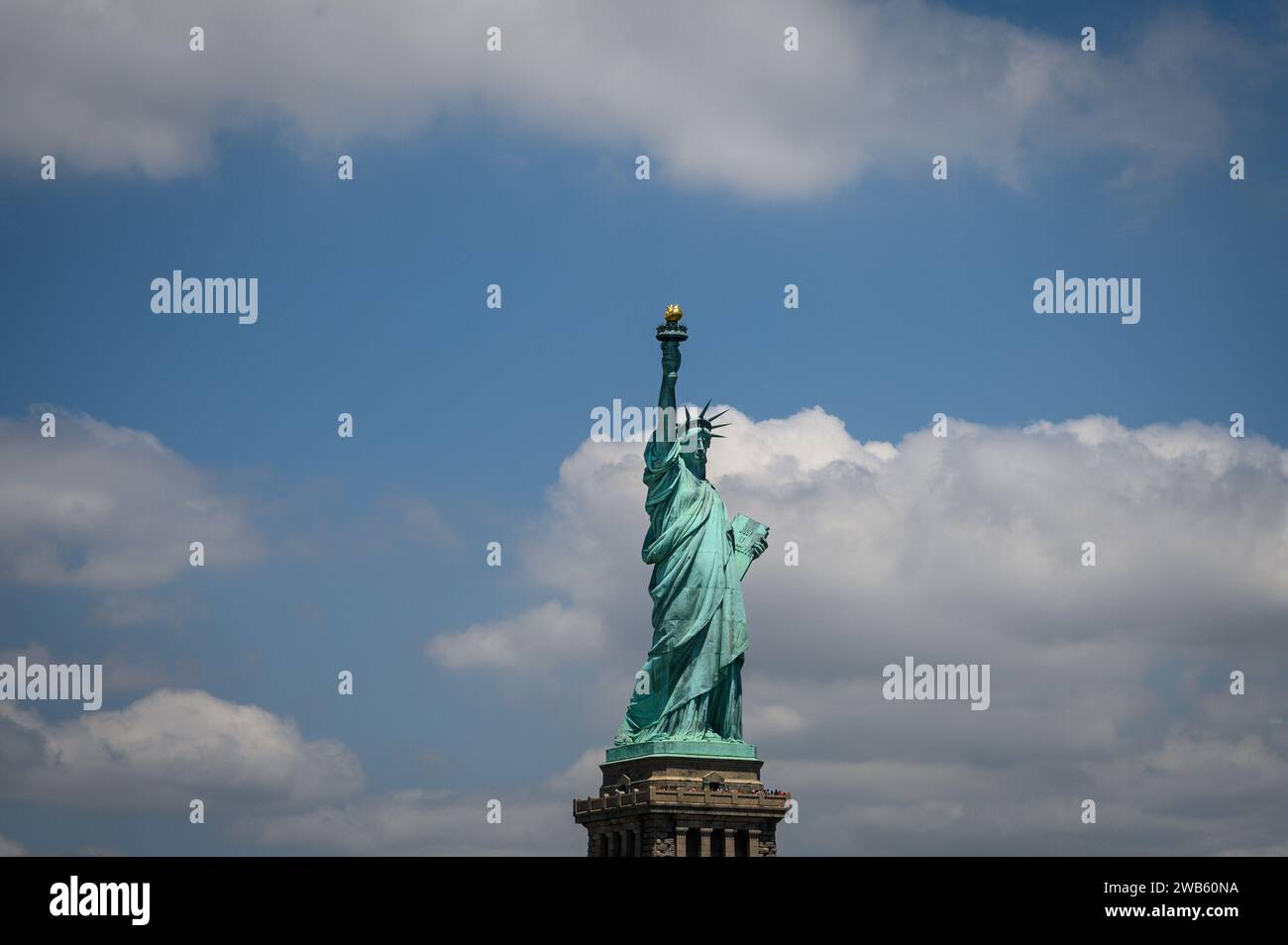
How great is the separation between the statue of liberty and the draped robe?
4cm

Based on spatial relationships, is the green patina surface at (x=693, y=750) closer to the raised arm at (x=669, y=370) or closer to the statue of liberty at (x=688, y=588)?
the statue of liberty at (x=688, y=588)

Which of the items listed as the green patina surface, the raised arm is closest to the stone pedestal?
the green patina surface

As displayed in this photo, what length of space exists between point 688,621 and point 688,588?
1271 mm

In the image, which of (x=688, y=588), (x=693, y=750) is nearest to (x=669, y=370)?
(x=688, y=588)

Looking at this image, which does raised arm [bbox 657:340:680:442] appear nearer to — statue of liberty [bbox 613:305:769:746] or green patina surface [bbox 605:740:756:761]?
statue of liberty [bbox 613:305:769:746]

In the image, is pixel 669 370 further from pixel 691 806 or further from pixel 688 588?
pixel 691 806

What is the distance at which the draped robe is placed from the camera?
91.6 meters
